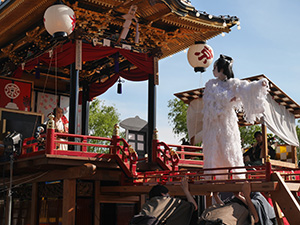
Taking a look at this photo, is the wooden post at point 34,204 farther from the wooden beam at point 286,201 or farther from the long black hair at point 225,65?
the wooden beam at point 286,201

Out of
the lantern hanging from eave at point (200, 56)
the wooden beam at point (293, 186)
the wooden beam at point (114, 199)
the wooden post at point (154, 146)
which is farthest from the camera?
the lantern hanging from eave at point (200, 56)

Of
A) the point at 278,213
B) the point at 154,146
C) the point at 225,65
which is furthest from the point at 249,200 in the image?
the point at 154,146

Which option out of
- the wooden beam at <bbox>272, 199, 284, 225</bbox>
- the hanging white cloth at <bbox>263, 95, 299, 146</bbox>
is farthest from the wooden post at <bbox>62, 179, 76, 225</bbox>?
the wooden beam at <bbox>272, 199, 284, 225</bbox>

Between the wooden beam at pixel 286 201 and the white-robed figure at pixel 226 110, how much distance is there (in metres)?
1.10

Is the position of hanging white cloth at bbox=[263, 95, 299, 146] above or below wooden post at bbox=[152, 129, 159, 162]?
above

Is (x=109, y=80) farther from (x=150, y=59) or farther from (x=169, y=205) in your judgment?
(x=169, y=205)

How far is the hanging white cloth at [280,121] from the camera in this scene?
10.1 meters

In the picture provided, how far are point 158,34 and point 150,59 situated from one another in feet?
2.36

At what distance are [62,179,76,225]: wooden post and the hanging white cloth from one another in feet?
15.1

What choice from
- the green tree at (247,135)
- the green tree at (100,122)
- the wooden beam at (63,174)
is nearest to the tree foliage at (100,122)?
the green tree at (100,122)

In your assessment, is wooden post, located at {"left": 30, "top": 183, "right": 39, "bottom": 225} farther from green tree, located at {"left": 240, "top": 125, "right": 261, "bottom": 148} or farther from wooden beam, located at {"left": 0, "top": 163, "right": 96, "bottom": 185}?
green tree, located at {"left": 240, "top": 125, "right": 261, "bottom": 148}

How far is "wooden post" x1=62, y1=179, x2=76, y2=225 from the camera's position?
29.8 ft

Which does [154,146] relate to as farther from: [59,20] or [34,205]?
[59,20]

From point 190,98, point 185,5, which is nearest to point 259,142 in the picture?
point 190,98
